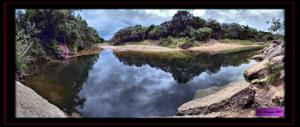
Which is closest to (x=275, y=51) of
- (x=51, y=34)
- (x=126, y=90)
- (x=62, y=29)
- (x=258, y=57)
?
(x=258, y=57)

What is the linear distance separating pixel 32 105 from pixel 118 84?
1.08 meters

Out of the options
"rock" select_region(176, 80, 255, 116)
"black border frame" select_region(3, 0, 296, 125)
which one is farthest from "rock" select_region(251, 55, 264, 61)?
"black border frame" select_region(3, 0, 296, 125)

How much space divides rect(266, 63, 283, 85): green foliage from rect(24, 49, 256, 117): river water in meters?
0.65

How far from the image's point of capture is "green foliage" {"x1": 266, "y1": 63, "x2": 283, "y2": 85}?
22.4ft

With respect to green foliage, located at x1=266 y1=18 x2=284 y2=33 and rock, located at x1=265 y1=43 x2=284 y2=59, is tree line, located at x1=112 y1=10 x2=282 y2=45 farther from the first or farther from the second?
rock, located at x1=265 y1=43 x2=284 y2=59

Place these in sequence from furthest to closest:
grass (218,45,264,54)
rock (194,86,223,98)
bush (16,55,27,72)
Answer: rock (194,86,223,98) < grass (218,45,264,54) < bush (16,55,27,72)

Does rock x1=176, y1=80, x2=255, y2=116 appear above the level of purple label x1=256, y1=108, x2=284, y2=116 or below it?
below

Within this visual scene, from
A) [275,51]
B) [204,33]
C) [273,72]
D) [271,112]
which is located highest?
[204,33]

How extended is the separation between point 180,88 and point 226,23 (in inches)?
59.2

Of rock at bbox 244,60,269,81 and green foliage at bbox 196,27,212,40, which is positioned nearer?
green foliage at bbox 196,27,212,40

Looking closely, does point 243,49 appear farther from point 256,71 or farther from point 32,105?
point 32,105

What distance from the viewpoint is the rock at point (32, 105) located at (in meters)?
5.19

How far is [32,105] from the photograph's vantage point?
18.2ft

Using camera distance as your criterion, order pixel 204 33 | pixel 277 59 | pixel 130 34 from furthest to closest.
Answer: pixel 277 59, pixel 204 33, pixel 130 34
